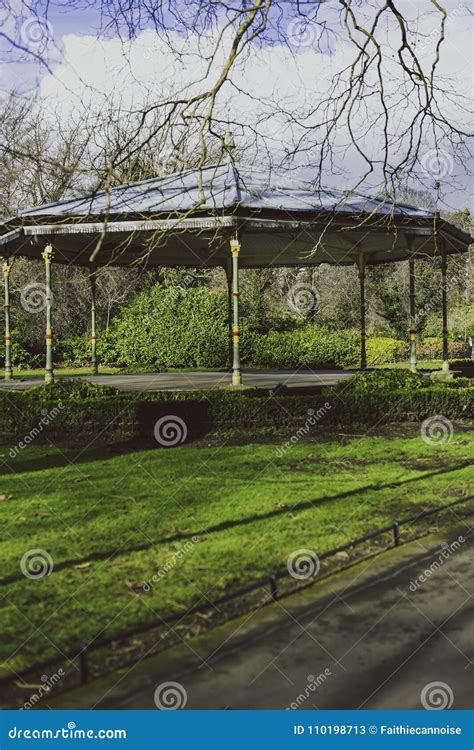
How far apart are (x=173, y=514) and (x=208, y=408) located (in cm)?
570

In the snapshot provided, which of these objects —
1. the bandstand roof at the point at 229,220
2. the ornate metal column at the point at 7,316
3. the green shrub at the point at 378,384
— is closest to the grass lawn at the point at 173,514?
the green shrub at the point at 378,384

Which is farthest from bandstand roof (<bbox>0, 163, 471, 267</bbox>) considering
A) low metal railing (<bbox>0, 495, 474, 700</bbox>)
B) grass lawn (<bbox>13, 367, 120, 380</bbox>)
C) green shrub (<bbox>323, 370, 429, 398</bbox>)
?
low metal railing (<bbox>0, 495, 474, 700</bbox>)

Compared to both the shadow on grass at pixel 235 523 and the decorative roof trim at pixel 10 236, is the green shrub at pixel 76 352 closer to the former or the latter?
the decorative roof trim at pixel 10 236

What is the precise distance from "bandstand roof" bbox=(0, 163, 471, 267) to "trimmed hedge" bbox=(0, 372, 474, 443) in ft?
9.16

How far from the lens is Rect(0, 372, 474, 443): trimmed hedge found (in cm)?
1314

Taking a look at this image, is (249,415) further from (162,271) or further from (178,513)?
(162,271)

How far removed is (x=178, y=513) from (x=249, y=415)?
5.92 meters

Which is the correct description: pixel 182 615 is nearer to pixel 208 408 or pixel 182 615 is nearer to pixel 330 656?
pixel 330 656

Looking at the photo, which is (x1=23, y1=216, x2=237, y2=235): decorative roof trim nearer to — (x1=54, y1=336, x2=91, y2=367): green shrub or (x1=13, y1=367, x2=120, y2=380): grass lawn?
(x1=13, y1=367, x2=120, y2=380): grass lawn

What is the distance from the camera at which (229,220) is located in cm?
1527

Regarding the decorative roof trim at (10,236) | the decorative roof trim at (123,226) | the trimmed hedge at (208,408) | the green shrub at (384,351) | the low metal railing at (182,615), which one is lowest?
the low metal railing at (182,615)

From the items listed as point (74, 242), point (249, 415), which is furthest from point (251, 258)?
point (249, 415)

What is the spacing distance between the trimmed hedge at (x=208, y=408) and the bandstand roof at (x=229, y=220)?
279cm

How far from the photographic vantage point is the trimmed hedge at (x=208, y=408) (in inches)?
Result: 517
